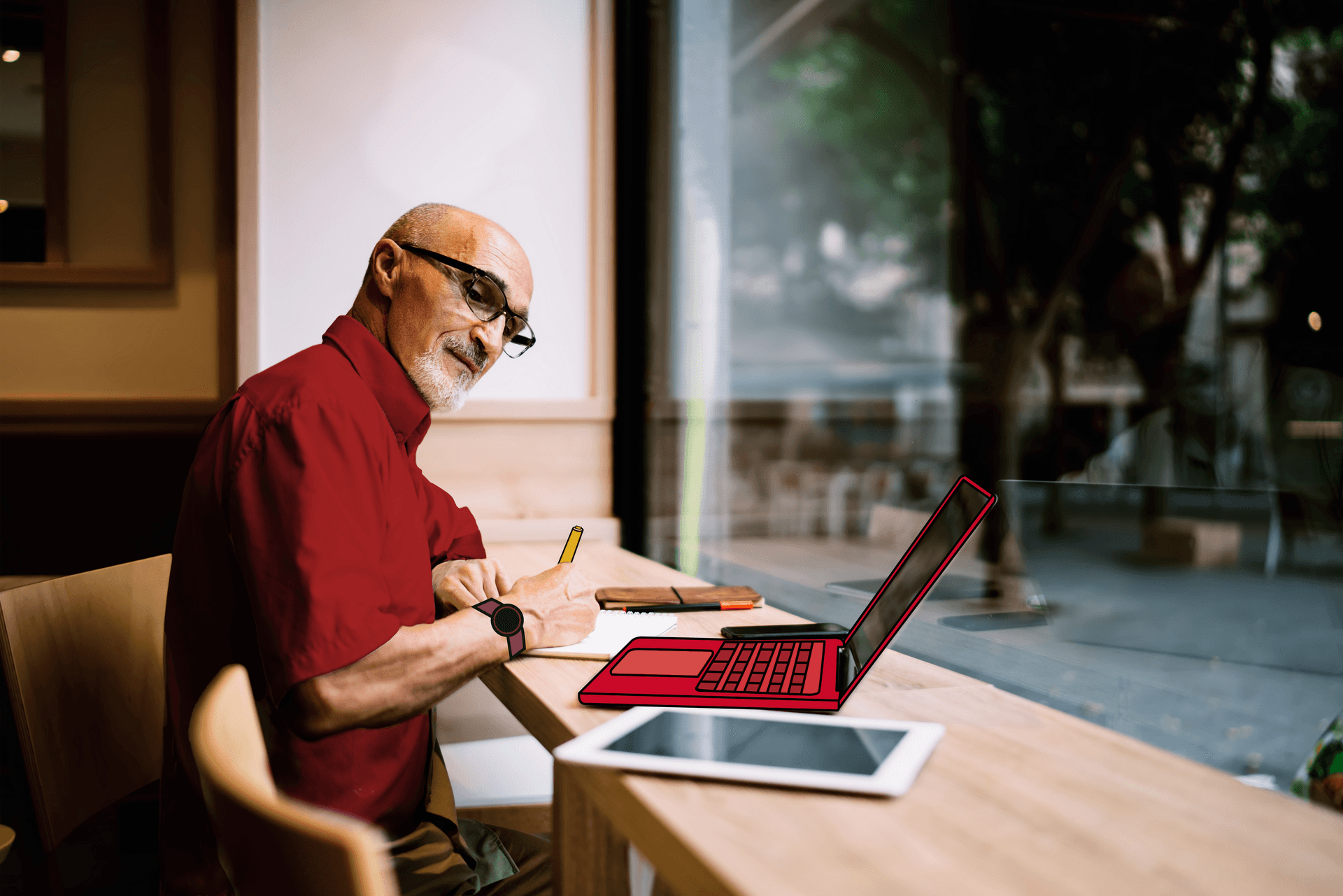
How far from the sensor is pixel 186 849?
3.48ft

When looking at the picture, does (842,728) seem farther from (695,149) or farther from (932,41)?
(695,149)

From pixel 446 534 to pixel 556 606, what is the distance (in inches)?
21.9

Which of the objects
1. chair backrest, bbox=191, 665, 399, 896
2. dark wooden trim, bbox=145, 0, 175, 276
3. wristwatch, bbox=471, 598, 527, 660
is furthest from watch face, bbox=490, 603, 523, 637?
dark wooden trim, bbox=145, 0, 175, 276

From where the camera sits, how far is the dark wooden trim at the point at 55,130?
7.95ft

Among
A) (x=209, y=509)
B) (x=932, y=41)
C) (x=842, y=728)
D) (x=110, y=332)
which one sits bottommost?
(x=842, y=728)

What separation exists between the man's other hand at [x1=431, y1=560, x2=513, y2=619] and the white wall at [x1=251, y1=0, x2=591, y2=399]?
1.24 m

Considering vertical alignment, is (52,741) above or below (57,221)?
below

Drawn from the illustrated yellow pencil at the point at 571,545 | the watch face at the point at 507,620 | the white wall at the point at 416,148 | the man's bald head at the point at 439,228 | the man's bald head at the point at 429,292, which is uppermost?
the white wall at the point at 416,148

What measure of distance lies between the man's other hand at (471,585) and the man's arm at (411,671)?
0.48ft

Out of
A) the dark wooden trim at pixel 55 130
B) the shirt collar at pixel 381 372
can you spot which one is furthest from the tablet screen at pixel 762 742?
the dark wooden trim at pixel 55 130

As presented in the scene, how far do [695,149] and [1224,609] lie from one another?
1.90m

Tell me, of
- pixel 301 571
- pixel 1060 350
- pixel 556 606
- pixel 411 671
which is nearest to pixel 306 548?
pixel 301 571

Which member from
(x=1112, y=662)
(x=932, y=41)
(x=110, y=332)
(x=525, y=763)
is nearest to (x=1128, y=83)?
(x=932, y=41)

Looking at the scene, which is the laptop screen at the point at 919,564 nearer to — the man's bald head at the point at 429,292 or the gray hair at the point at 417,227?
the man's bald head at the point at 429,292
